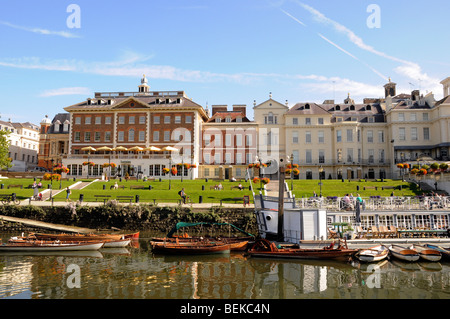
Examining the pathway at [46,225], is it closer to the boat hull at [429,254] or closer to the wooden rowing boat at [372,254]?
the wooden rowing boat at [372,254]

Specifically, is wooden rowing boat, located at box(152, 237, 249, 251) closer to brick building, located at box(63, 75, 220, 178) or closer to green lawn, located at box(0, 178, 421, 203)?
green lawn, located at box(0, 178, 421, 203)

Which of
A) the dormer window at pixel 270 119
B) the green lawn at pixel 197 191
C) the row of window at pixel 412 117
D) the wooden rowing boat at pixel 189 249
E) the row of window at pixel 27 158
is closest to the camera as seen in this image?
the wooden rowing boat at pixel 189 249

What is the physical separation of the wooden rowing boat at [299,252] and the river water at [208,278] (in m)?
0.49

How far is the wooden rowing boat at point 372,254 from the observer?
→ 20.1 metres

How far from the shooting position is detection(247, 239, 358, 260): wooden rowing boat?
2048 cm

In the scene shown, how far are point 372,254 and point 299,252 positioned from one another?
4.23 meters

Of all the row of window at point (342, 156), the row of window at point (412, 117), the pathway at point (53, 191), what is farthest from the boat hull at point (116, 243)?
the row of window at point (412, 117)

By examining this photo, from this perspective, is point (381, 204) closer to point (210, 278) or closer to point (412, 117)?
point (210, 278)

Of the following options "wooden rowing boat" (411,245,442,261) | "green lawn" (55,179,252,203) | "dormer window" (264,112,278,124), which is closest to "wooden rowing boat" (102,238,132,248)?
"green lawn" (55,179,252,203)

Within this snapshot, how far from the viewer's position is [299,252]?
2095 cm

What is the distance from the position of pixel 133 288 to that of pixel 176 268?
4.12m

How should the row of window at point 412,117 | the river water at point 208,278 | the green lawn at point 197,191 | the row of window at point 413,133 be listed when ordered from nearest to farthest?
the river water at point 208,278 → the green lawn at point 197,191 → the row of window at point 413,133 → the row of window at point 412,117

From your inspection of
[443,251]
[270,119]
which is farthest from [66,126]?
[443,251]

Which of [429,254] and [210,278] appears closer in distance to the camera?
[210,278]
